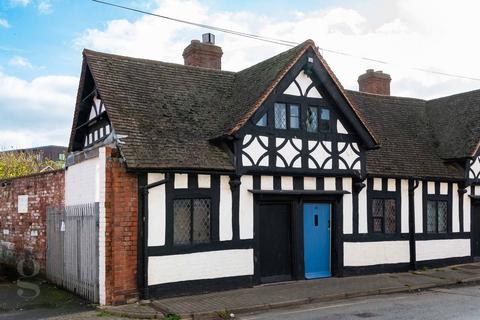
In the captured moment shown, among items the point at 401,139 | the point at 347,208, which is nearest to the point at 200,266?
the point at 347,208

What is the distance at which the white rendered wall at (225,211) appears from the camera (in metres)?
12.8

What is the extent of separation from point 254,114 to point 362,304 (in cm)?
529

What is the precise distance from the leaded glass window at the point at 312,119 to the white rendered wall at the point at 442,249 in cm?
Result: 543

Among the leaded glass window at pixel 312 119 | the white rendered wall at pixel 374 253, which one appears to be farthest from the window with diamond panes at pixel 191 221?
the white rendered wall at pixel 374 253

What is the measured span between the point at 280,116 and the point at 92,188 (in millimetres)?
5284

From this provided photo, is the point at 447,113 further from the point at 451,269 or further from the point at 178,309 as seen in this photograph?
the point at 178,309

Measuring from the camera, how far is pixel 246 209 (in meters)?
13.3

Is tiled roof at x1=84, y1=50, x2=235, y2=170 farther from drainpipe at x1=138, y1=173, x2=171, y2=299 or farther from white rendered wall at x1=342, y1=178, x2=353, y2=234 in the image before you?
white rendered wall at x1=342, y1=178, x2=353, y2=234

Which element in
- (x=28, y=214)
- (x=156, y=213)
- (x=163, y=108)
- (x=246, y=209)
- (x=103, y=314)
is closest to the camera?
(x=103, y=314)

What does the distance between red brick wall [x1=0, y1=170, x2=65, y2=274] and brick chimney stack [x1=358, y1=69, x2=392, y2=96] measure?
14072mm

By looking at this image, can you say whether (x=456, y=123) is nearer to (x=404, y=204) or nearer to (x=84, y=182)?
(x=404, y=204)

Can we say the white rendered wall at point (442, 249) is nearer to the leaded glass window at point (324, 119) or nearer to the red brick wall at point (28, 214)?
the leaded glass window at point (324, 119)

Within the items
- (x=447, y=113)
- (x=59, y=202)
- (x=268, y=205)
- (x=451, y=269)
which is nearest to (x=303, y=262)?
(x=268, y=205)

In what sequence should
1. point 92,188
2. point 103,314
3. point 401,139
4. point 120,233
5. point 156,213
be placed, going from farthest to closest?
1. point 401,139
2. point 92,188
3. point 156,213
4. point 120,233
5. point 103,314
